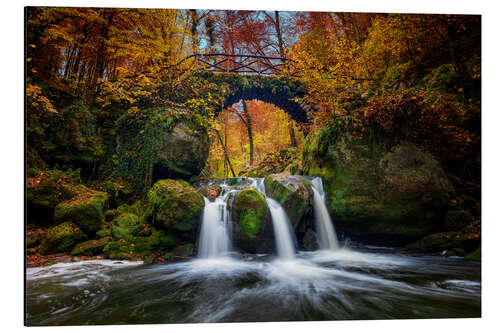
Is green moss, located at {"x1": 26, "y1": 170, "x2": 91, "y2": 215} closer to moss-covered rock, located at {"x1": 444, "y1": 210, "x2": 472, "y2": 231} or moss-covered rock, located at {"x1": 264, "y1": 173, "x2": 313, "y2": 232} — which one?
moss-covered rock, located at {"x1": 264, "y1": 173, "x2": 313, "y2": 232}

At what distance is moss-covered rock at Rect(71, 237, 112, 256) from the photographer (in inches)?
118

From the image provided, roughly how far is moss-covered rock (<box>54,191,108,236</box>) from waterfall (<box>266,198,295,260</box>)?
119 inches

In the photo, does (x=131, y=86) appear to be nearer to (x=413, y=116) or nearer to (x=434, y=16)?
(x=434, y=16)

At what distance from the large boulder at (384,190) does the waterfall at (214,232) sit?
209 cm

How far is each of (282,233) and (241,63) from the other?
379 centimetres

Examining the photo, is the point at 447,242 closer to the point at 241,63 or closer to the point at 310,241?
the point at 310,241

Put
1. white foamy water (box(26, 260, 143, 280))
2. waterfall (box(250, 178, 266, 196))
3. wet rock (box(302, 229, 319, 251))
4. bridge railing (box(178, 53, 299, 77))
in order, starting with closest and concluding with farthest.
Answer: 1. white foamy water (box(26, 260, 143, 280))
2. wet rock (box(302, 229, 319, 251))
3. bridge railing (box(178, 53, 299, 77))
4. waterfall (box(250, 178, 266, 196))

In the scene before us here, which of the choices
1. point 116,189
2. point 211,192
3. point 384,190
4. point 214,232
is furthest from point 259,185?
point 116,189

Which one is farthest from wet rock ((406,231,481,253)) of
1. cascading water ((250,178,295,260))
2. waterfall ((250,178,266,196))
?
waterfall ((250,178,266,196))

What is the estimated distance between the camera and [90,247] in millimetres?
3049

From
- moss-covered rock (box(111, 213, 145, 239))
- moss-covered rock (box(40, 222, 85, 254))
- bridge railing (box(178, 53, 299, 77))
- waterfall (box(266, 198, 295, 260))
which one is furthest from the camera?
bridge railing (box(178, 53, 299, 77))

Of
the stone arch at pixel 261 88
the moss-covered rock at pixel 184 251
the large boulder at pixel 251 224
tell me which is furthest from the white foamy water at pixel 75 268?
the stone arch at pixel 261 88

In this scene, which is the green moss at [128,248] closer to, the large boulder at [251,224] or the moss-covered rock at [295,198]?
the large boulder at [251,224]

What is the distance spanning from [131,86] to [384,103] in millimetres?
4928
